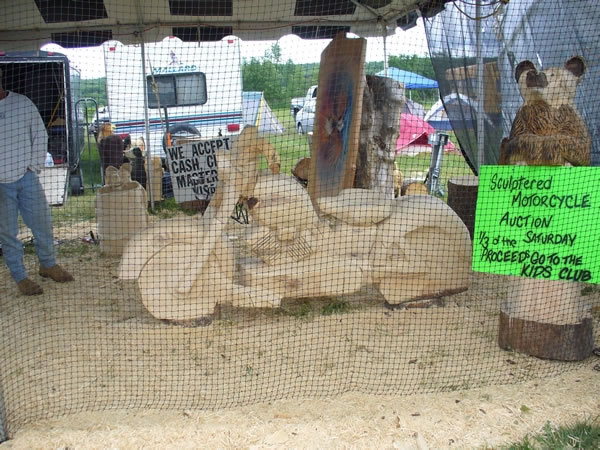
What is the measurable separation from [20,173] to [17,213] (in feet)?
1.10

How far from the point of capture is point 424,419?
2.52 m

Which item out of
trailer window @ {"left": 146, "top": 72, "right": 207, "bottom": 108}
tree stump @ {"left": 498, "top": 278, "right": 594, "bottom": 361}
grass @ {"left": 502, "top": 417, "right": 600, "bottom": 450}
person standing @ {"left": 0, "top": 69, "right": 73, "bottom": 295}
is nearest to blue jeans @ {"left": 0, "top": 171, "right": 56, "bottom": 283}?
person standing @ {"left": 0, "top": 69, "right": 73, "bottom": 295}

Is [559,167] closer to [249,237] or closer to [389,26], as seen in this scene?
[249,237]

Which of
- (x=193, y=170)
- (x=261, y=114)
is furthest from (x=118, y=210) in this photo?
(x=261, y=114)

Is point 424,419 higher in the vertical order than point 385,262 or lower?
lower

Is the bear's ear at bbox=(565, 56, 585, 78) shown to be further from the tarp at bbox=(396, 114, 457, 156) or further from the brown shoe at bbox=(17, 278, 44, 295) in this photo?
the tarp at bbox=(396, 114, 457, 156)

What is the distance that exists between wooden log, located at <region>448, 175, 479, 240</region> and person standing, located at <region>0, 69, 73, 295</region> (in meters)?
3.32

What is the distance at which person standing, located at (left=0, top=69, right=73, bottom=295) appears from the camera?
3.82 m

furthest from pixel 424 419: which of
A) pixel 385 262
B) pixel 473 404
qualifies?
pixel 385 262

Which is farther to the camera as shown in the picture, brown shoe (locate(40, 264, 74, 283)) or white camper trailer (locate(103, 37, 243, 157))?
white camper trailer (locate(103, 37, 243, 157))

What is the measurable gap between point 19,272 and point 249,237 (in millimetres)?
1883

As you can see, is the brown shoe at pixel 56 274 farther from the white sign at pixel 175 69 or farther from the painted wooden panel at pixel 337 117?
the white sign at pixel 175 69

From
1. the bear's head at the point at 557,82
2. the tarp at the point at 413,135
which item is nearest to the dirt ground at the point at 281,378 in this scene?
the bear's head at the point at 557,82

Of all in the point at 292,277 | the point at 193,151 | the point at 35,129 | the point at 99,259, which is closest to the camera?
the point at 292,277
